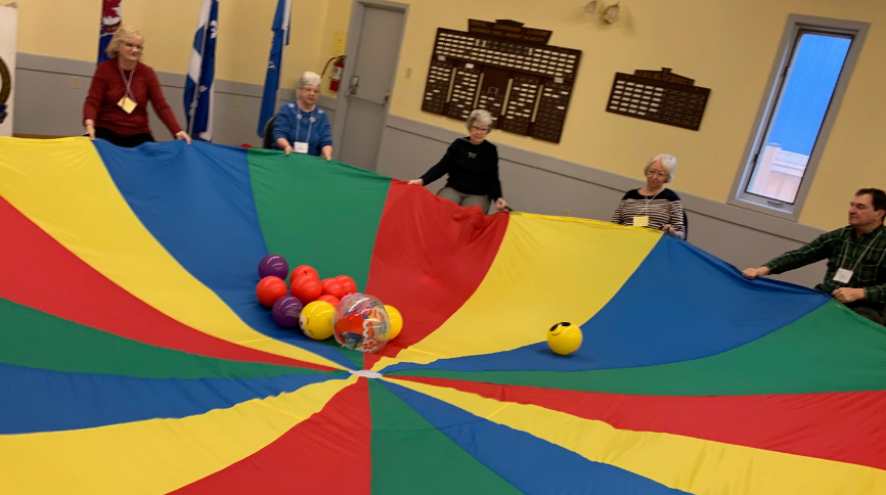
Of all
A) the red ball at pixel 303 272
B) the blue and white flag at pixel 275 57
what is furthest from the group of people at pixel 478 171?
the blue and white flag at pixel 275 57

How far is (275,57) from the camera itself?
653cm

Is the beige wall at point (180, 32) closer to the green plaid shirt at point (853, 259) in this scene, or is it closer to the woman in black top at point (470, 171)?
the woman in black top at point (470, 171)

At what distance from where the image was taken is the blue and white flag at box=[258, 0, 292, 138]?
6441 millimetres

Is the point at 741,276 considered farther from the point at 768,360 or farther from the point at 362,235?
the point at 362,235

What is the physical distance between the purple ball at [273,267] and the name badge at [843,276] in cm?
264

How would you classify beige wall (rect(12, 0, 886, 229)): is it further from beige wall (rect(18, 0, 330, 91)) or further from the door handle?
the door handle

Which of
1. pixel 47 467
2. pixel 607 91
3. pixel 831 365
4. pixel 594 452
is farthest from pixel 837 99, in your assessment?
pixel 47 467

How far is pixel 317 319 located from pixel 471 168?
6.06 ft

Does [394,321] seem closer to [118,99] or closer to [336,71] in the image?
[118,99]

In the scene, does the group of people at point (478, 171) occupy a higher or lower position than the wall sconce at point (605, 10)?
lower

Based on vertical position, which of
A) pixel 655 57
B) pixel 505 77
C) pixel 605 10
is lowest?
pixel 505 77

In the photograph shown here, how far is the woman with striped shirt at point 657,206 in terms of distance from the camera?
3.82m

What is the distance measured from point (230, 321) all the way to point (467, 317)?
3.77 feet

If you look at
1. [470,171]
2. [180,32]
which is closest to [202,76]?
[180,32]
